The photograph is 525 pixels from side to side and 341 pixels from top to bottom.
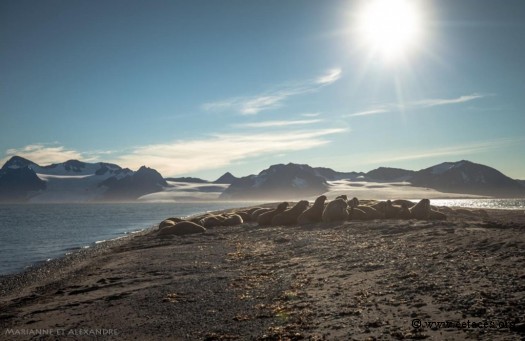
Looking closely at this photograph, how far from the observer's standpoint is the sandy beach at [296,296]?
700 centimetres

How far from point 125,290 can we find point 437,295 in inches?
358

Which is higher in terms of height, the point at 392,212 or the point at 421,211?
the point at 421,211

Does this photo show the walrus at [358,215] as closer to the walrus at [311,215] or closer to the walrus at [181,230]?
the walrus at [311,215]

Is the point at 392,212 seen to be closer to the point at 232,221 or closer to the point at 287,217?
the point at 287,217

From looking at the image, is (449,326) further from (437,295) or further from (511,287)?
(511,287)

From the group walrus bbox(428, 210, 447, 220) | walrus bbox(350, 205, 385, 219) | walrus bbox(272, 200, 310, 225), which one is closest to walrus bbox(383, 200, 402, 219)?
walrus bbox(350, 205, 385, 219)

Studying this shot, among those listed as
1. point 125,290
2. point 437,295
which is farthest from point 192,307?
point 437,295

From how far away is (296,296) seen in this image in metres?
9.49

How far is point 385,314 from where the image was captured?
7469mm

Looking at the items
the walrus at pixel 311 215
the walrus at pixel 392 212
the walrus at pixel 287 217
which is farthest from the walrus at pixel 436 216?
the walrus at pixel 287 217

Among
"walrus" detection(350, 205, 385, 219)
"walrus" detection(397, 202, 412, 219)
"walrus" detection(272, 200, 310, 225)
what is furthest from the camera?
"walrus" detection(272, 200, 310, 225)

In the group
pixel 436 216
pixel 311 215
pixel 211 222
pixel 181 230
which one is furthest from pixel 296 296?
pixel 211 222

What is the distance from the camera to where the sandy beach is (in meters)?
7.00

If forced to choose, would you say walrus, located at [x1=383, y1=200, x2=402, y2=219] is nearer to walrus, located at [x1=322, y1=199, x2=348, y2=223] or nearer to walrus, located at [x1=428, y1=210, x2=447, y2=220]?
walrus, located at [x1=428, y1=210, x2=447, y2=220]
